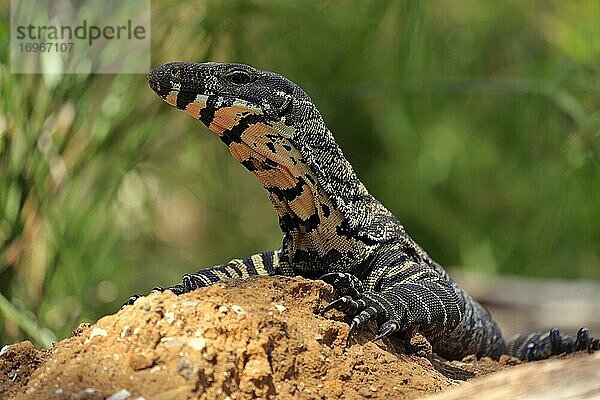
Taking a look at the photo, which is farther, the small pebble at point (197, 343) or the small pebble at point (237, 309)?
the small pebble at point (237, 309)

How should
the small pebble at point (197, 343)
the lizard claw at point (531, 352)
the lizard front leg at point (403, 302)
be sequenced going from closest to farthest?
the small pebble at point (197, 343) → the lizard front leg at point (403, 302) → the lizard claw at point (531, 352)

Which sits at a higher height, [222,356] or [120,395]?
[222,356]

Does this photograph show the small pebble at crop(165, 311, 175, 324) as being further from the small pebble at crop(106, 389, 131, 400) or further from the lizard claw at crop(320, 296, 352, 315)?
the lizard claw at crop(320, 296, 352, 315)

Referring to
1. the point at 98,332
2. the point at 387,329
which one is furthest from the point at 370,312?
the point at 98,332

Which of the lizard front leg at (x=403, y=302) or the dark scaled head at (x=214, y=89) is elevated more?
the dark scaled head at (x=214, y=89)

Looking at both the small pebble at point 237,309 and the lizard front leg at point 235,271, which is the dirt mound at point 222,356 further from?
the lizard front leg at point 235,271
